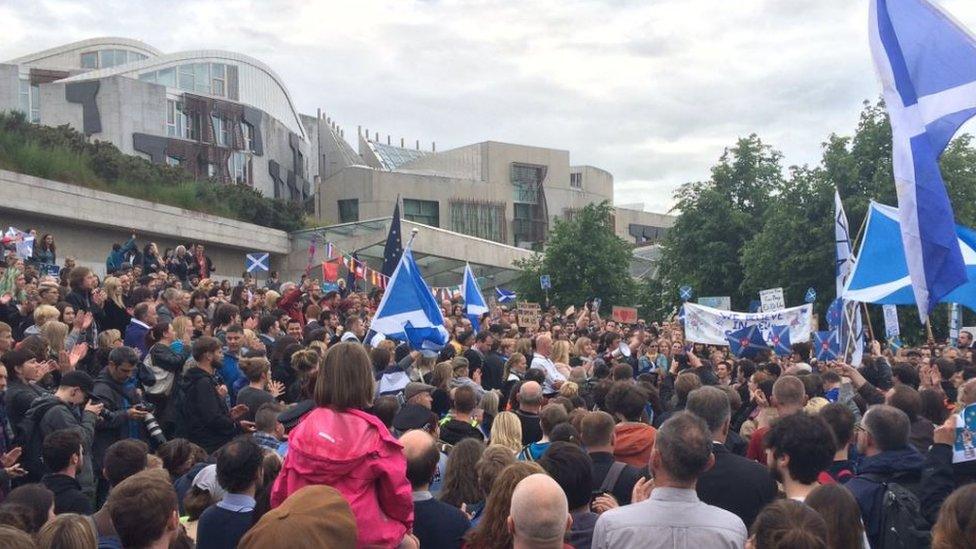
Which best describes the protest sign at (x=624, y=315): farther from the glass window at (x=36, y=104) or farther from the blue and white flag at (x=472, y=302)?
the glass window at (x=36, y=104)

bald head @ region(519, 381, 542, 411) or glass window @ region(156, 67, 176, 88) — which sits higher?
glass window @ region(156, 67, 176, 88)

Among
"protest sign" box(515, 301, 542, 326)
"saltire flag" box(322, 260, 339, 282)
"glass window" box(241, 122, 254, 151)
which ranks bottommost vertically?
"protest sign" box(515, 301, 542, 326)

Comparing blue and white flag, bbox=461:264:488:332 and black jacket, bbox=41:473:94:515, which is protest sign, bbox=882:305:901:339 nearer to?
blue and white flag, bbox=461:264:488:332

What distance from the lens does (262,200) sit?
55.3m

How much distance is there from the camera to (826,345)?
56.4ft

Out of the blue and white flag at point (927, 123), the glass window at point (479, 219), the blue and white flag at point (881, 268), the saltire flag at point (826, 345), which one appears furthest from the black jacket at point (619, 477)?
the glass window at point (479, 219)

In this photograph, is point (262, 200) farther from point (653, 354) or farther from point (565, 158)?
point (653, 354)

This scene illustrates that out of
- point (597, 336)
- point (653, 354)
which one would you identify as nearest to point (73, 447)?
point (653, 354)

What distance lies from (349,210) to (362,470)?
7171cm

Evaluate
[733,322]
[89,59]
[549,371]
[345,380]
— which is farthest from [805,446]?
[89,59]

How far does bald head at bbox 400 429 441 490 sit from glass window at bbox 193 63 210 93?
208ft

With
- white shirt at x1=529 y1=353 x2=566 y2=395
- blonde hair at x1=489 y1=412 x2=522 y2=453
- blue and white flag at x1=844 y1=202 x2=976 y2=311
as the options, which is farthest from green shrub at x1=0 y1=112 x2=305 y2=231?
blonde hair at x1=489 y1=412 x2=522 y2=453

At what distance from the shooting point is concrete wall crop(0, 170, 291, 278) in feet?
120

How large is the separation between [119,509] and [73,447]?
1936 mm
